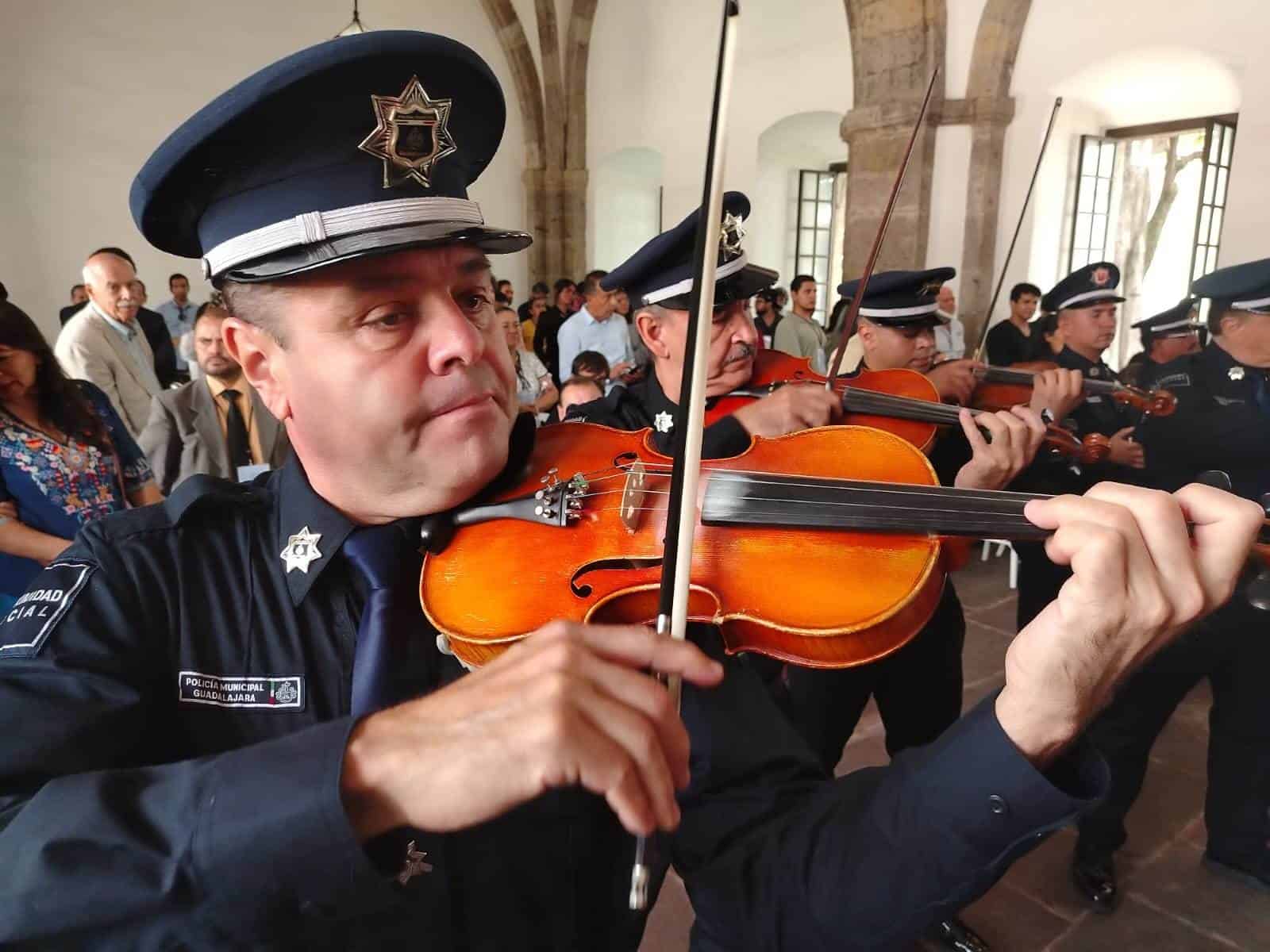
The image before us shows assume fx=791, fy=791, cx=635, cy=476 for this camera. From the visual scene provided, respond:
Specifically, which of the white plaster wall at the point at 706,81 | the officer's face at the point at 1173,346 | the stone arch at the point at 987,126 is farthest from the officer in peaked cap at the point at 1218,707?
the white plaster wall at the point at 706,81

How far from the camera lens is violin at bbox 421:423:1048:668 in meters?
0.97

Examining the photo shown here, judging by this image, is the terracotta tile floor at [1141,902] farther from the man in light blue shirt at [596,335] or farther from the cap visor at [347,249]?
the man in light blue shirt at [596,335]

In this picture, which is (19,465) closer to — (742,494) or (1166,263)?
(742,494)

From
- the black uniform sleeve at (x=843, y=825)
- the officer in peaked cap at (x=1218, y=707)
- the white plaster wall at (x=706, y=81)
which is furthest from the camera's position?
the white plaster wall at (x=706, y=81)

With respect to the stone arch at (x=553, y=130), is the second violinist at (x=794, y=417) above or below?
below

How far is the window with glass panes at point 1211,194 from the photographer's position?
22.0 ft

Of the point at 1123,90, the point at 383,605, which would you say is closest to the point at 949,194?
the point at 1123,90

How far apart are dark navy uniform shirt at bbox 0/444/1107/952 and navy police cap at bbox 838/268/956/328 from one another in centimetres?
219

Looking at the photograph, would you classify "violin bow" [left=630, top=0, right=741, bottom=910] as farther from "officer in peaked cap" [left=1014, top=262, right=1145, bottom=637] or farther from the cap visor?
"officer in peaked cap" [left=1014, top=262, right=1145, bottom=637]

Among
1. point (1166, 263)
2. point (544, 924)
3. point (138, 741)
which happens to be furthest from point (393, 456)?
point (1166, 263)

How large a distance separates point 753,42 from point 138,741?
887 centimetres

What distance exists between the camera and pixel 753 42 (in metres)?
8.14

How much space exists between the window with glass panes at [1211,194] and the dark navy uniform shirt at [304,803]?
774cm

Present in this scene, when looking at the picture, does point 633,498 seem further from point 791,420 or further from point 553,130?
point 553,130
